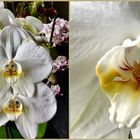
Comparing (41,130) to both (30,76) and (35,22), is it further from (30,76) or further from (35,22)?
(35,22)

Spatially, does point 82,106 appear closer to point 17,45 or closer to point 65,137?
point 65,137

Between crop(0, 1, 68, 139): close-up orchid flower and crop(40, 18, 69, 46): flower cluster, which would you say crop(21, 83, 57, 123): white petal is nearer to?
crop(0, 1, 68, 139): close-up orchid flower

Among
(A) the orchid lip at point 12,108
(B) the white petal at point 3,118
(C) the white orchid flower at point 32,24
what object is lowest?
(B) the white petal at point 3,118

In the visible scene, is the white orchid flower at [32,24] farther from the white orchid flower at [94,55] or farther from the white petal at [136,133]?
the white petal at [136,133]

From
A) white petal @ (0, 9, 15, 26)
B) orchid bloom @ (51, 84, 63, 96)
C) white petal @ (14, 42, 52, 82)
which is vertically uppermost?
white petal @ (0, 9, 15, 26)

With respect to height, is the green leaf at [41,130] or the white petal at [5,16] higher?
the white petal at [5,16]

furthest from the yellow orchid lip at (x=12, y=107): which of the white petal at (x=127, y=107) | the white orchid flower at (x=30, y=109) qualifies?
the white petal at (x=127, y=107)

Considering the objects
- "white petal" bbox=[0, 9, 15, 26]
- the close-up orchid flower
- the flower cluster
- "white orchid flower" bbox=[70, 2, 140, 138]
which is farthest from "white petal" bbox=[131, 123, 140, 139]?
"white petal" bbox=[0, 9, 15, 26]
